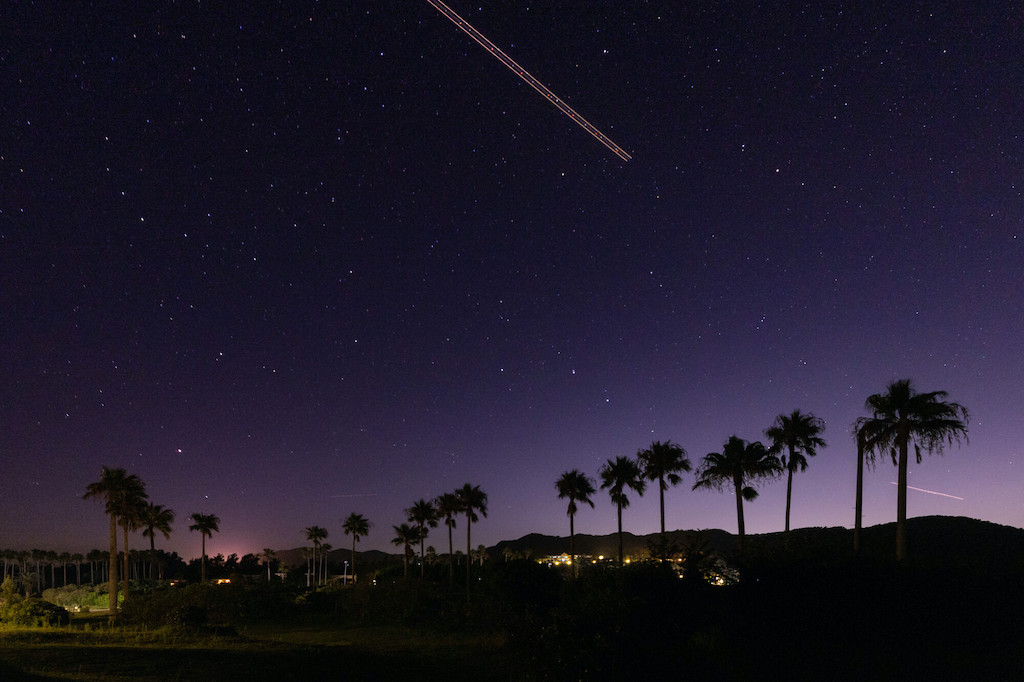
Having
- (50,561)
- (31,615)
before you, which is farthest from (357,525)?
(50,561)

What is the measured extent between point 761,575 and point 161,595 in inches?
1357

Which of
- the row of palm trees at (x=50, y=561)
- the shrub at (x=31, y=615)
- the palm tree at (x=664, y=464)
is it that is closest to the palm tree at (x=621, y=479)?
the palm tree at (x=664, y=464)

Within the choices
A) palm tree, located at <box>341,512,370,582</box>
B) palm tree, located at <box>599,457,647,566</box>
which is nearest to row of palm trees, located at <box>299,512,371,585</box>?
palm tree, located at <box>341,512,370,582</box>

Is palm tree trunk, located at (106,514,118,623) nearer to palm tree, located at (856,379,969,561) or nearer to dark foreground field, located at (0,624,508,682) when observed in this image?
dark foreground field, located at (0,624,508,682)

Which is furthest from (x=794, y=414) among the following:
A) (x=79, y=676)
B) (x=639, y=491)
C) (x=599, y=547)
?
(x=599, y=547)

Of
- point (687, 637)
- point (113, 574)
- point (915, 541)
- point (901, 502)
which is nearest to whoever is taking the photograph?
point (687, 637)

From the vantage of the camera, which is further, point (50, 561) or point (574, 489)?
point (50, 561)

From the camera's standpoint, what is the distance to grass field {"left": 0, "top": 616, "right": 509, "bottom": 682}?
1970cm

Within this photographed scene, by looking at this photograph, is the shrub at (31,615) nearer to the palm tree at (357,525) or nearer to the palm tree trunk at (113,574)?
the palm tree trunk at (113,574)

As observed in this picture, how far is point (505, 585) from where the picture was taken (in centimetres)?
3466

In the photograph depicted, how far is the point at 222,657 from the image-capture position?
23.4 m

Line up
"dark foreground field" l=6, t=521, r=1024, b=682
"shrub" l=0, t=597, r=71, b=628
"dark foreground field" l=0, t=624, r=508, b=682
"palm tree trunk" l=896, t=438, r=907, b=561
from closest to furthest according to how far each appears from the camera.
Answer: "dark foreground field" l=6, t=521, r=1024, b=682 < "dark foreground field" l=0, t=624, r=508, b=682 < "palm tree trunk" l=896, t=438, r=907, b=561 < "shrub" l=0, t=597, r=71, b=628

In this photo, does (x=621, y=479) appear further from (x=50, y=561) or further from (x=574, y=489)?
(x=50, y=561)

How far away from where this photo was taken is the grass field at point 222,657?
1970 centimetres
